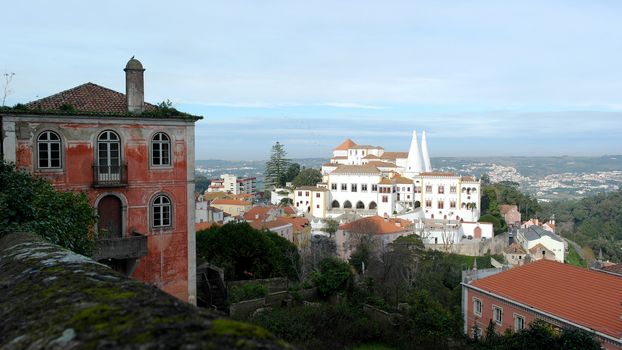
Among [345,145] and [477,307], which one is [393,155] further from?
[477,307]

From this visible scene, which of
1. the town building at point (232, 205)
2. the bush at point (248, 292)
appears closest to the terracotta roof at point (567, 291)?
the bush at point (248, 292)

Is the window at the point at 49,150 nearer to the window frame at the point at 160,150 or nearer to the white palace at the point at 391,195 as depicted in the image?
the window frame at the point at 160,150

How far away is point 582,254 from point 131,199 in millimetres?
58248

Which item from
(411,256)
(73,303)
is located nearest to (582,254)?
(411,256)

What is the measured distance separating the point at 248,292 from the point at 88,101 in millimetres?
8905

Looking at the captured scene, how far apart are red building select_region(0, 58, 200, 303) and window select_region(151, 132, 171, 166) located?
3cm

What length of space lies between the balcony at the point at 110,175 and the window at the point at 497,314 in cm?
1420

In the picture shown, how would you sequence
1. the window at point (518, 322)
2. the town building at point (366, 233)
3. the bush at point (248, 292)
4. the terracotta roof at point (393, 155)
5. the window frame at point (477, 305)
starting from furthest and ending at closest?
the terracotta roof at point (393, 155) < the town building at point (366, 233) < the window frame at point (477, 305) < the bush at point (248, 292) < the window at point (518, 322)

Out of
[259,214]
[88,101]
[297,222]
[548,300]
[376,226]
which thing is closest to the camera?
[88,101]

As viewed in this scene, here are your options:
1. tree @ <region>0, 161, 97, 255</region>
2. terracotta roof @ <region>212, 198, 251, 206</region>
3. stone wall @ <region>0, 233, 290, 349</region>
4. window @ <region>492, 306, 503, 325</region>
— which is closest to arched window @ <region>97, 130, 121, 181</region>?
tree @ <region>0, 161, 97, 255</region>

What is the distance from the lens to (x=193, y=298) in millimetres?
16969

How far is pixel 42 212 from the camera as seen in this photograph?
380 inches

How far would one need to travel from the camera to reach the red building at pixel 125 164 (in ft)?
48.1

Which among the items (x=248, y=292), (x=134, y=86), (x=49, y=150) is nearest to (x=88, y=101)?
(x=134, y=86)
